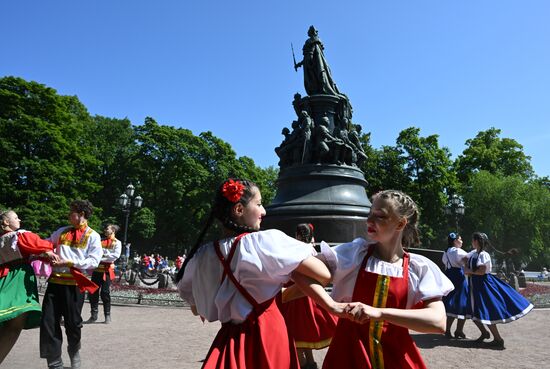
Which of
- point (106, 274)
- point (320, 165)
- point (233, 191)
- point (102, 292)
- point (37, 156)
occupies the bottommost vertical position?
point (102, 292)

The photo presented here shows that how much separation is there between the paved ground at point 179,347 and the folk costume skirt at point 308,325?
1.26 m

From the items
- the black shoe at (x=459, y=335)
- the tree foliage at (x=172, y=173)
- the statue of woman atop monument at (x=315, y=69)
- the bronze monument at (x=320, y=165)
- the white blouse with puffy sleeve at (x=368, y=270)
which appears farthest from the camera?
the tree foliage at (x=172, y=173)

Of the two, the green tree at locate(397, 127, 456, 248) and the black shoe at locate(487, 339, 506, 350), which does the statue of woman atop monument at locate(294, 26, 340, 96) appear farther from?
the green tree at locate(397, 127, 456, 248)

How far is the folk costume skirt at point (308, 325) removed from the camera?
539 cm

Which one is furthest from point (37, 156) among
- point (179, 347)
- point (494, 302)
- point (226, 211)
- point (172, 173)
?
point (226, 211)

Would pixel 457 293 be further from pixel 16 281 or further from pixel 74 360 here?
pixel 16 281

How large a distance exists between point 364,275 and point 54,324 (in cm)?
463

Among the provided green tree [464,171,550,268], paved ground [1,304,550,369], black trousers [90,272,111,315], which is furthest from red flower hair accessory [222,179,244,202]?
green tree [464,171,550,268]

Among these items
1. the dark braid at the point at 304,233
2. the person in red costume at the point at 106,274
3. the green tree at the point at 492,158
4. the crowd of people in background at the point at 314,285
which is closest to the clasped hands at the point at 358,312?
the crowd of people in background at the point at 314,285

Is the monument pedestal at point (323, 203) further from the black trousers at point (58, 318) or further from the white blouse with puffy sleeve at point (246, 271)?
the white blouse with puffy sleeve at point (246, 271)

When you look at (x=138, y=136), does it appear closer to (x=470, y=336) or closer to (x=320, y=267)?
(x=470, y=336)

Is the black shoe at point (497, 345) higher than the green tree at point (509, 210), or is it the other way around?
the green tree at point (509, 210)

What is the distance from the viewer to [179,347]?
24.4 ft

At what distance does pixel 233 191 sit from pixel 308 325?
10.0ft
